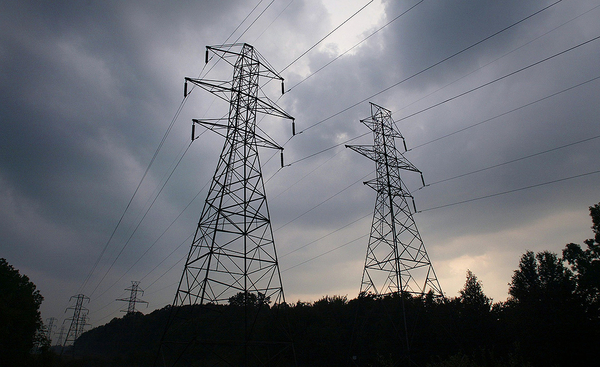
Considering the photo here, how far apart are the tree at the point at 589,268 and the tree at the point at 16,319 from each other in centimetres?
5186

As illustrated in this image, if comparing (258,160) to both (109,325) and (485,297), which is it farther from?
(109,325)

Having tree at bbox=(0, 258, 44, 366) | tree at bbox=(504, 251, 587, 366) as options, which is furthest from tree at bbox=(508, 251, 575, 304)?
tree at bbox=(0, 258, 44, 366)

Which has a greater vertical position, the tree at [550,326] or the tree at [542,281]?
the tree at [542,281]

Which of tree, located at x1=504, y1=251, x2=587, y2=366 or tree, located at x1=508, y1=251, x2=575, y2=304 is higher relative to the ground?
tree, located at x1=508, y1=251, x2=575, y2=304

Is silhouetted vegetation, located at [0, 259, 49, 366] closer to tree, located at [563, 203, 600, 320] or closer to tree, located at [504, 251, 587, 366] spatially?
tree, located at [504, 251, 587, 366]

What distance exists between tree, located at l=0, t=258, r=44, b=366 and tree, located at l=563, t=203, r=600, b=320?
51857 mm

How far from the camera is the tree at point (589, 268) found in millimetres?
29156

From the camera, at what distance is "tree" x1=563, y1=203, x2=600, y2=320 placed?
29.2m

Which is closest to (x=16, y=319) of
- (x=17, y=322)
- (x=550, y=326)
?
(x=17, y=322)

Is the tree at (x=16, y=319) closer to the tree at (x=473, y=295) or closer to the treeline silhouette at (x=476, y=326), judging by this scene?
the treeline silhouette at (x=476, y=326)

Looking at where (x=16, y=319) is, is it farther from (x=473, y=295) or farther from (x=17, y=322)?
(x=473, y=295)

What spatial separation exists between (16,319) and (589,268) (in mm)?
57288

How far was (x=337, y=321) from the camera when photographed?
4434 centimetres

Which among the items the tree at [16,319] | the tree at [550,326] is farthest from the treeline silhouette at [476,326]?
the tree at [16,319]
